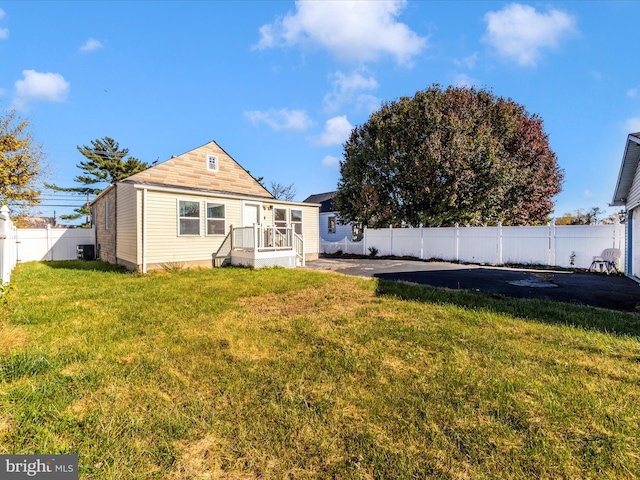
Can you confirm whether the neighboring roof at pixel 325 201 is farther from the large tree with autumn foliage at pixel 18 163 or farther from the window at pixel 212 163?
the large tree with autumn foliage at pixel 18 163

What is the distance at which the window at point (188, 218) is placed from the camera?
10.1 metres

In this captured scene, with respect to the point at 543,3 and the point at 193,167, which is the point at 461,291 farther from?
the point at 193,167

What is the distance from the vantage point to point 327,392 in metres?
2.58

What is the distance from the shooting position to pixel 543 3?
7.62 m

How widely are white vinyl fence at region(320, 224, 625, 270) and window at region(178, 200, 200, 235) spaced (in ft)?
33.5

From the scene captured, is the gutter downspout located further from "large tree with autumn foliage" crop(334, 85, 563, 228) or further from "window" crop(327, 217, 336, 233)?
"window" crop(327, 217, 336, 233)

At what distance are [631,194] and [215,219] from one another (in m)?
13.2

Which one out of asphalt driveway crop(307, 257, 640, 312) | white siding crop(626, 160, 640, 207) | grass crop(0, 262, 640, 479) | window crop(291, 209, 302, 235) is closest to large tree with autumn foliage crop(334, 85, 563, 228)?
window crop(291, 209, 302, 235)

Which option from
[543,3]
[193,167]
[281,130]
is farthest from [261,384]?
[281,130]

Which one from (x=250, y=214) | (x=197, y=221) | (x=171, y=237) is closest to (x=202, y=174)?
(x=250, y=214)

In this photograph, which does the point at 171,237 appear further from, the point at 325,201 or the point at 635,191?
the point at 325,201

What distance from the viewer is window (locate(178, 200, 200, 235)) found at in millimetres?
10141

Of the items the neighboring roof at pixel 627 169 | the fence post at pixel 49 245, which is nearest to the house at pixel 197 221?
the fence post at pixel 49 245

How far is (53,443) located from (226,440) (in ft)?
3.67
